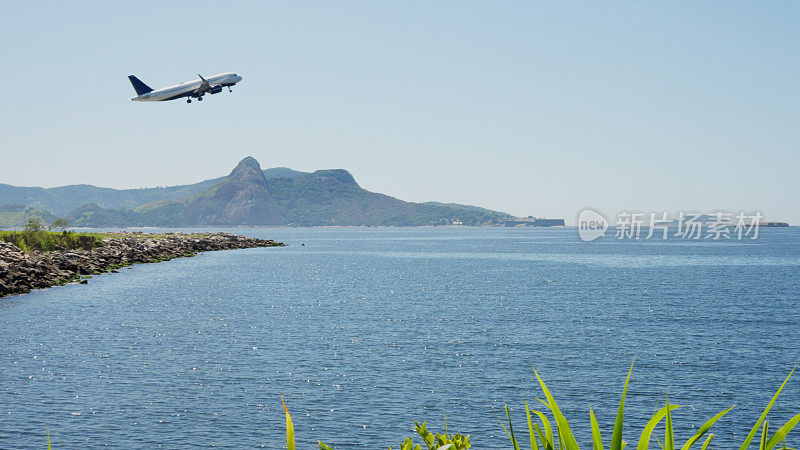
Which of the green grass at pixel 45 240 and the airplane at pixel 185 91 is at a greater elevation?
the airplane at pixel 185 91

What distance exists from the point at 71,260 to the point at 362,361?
198 ft

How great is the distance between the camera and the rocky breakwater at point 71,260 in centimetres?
6278

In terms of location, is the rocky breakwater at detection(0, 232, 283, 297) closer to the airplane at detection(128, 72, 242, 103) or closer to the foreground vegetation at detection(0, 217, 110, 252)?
the foreground vegetation at detection(0, 217, 110, 252)

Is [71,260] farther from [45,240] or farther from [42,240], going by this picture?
[45,240]

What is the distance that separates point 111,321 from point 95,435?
91.7 feet

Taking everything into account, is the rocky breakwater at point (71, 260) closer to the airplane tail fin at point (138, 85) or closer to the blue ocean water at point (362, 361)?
the blue ocean water at point (362, 361)

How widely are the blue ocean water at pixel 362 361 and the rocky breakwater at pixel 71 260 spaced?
3430 millimetres

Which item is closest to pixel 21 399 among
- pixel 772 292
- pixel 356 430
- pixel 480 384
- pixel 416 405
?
pixel 356 430

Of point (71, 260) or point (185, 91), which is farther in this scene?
point (185, 91)

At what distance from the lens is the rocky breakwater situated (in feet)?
206

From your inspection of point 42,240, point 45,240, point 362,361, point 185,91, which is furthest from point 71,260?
point 362,361

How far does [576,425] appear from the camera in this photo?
890 inches

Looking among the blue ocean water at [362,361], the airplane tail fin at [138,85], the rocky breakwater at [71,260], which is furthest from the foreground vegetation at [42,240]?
the airplane tail fin at [138,85]

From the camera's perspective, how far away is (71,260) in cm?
7969
